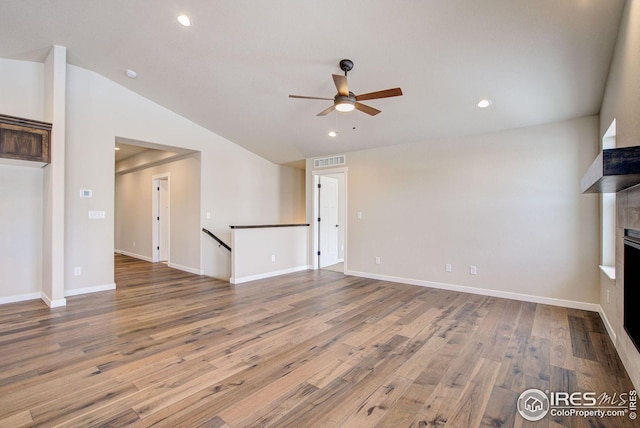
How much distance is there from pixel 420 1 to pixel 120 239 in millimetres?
9914

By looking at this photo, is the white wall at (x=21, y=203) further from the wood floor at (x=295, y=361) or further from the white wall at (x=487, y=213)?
the white wall at (x=487, y=213)

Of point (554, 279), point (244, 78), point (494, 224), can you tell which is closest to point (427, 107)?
point (494, 224)

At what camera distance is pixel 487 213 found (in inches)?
180

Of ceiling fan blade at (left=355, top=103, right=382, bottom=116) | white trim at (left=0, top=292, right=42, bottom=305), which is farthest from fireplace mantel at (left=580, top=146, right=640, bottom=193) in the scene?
white trim at (left=0, top=292, right=42, bottom=305)

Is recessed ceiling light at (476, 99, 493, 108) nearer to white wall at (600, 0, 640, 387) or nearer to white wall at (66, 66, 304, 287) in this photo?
white wall at (600, 0, 640, 387)

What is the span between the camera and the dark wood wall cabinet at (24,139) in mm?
3752

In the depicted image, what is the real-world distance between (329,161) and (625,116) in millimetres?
4648

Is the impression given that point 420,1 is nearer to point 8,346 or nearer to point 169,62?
point 169,62

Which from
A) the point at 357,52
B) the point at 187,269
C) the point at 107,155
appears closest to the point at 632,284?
the point at 357,52

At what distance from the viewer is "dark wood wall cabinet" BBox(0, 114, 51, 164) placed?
375cm

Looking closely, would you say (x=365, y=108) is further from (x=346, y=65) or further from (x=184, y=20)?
(x=184, y=20)

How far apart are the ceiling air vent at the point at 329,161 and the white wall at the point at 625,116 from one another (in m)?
4.02

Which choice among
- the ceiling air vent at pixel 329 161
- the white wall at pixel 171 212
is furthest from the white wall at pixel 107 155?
the ceiling air vent at pixel 329 161

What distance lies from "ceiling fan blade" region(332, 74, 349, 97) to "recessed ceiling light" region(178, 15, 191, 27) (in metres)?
1.86
